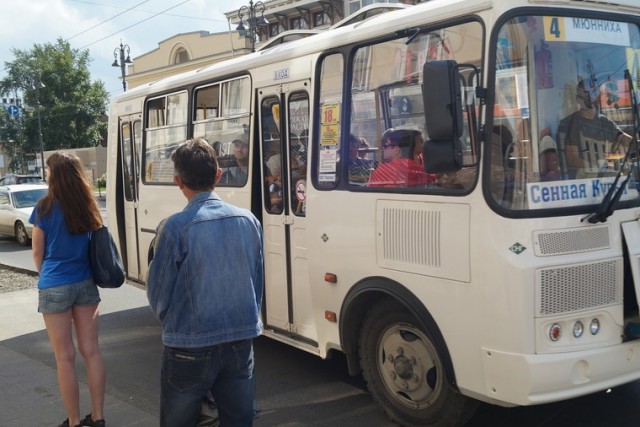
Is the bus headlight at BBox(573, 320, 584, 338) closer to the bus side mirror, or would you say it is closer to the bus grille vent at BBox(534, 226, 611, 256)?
the bus grille vent at BBox(534, 226, 611, 256)

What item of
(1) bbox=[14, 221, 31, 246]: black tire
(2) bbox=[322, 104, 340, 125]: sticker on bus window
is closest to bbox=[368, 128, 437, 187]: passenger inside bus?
(2) bbox=[322, 104, 340, 125]: sticker on bus window

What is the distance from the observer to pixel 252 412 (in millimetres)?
3303

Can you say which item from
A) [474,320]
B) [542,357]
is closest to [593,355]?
[542,357]

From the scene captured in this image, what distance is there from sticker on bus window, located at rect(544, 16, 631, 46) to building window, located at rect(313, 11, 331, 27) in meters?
45.6

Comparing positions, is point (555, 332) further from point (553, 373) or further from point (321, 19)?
point (321, 19)

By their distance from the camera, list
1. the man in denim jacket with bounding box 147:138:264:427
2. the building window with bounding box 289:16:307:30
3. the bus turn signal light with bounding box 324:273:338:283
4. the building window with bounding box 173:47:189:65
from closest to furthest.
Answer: the man in denim jacket with bounding box 147:138:264:427, the bus turn signal light with bounding box 324:273:338:283, the building window with bounding box 173:47:189:65, the building window with bounding box 289:16:307:30

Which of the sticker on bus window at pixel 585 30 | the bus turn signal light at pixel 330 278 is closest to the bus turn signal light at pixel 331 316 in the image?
the bus turn signal light at pixel 330 278

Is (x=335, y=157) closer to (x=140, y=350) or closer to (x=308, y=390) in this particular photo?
(x=308, y=390)

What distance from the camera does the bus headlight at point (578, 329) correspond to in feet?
12.7

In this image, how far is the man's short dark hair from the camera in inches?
124

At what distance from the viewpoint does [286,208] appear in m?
5.78

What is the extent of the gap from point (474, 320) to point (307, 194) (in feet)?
6.30

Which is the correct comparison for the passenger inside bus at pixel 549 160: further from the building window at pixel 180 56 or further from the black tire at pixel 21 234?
the building window at pixel 180 56

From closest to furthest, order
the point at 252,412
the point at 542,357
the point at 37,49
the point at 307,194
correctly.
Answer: the point at 252,412
the point at 542,357
the point at 307,194
the point at 37,49
